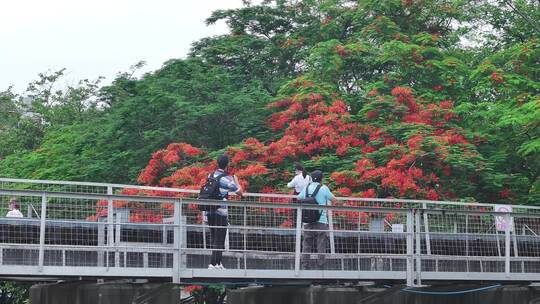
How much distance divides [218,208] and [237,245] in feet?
10.2

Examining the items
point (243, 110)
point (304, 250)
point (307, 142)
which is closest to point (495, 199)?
point (307, 142)

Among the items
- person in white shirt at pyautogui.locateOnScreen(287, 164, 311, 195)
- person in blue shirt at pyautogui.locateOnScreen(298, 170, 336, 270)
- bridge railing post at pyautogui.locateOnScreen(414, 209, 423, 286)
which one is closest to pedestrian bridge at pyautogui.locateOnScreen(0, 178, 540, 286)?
bridge railing post at pyautogui.locateOnScreen(414, 209, 423, 286)

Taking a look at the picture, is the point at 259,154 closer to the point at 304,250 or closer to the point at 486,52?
the point at 486,52

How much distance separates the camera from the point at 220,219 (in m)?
16.6

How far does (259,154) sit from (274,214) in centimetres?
710

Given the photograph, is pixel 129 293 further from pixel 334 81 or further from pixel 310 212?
pixel 334 81

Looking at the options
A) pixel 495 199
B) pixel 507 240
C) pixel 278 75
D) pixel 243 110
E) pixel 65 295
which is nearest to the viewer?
pixel 65 295

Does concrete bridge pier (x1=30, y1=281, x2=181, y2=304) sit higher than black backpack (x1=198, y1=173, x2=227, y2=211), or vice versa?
black backpack (x1=198, y1=173, x2=227, y2=211)

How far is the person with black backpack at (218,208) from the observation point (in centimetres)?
1641

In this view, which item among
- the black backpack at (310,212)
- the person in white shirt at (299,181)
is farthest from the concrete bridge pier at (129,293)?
the person in white shirt at (299,181)

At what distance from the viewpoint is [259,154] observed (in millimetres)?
29641

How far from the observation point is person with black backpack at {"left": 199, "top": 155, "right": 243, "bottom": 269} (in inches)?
646

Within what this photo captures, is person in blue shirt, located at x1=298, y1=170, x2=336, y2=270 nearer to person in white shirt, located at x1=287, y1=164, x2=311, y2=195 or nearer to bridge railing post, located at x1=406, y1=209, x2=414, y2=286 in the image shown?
bridge railing post, located at x1=406, y1=209, x2=414, y2=286

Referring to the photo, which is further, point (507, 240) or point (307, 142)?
point (307, 142)
